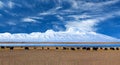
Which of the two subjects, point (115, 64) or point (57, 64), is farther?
point (115, 64)

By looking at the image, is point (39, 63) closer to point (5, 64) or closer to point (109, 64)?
point (5, 64)

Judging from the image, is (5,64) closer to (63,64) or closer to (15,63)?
(15,63)

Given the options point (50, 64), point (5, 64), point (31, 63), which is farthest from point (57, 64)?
point (5, 64)

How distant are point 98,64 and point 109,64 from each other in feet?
3.76

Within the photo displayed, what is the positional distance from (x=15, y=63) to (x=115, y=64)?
999cm

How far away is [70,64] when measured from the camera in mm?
28875

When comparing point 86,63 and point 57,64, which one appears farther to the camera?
point 86,63

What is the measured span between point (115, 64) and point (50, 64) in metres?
6.88

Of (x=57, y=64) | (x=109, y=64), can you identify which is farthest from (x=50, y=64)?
(x=109, y=64)

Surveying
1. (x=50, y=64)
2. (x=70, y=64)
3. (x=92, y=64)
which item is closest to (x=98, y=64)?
(x=92, y=64)

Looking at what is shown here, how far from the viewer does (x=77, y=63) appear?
29.8 m

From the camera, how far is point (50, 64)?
91.6 ft

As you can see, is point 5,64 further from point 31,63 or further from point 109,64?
point 109,64

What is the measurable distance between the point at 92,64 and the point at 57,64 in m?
3.67
